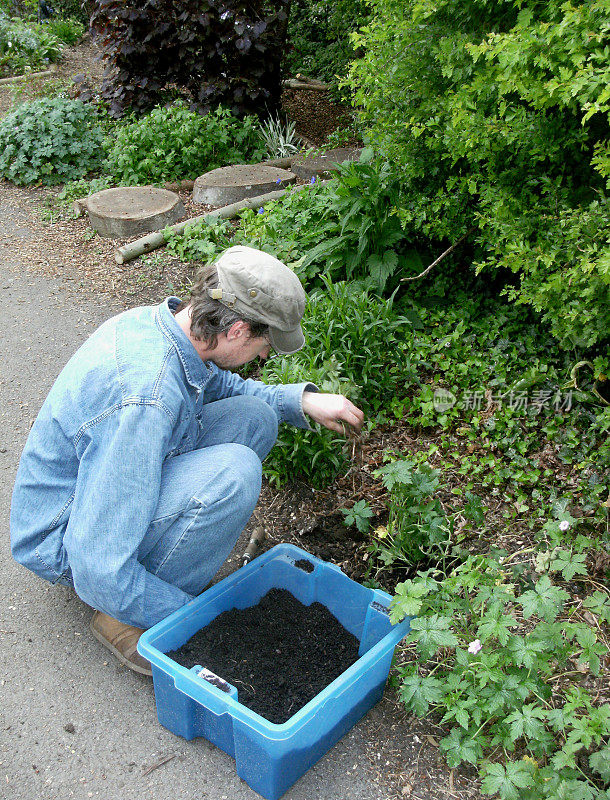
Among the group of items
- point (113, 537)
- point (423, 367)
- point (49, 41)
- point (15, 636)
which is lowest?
point (15, 636)

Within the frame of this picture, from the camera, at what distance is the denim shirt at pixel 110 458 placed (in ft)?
7.12

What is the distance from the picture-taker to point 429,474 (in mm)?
2861

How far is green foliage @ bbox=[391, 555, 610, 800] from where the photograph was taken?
1975mm

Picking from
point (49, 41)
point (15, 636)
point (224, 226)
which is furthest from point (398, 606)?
point (49, 41)

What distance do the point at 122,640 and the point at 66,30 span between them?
10.2 metres

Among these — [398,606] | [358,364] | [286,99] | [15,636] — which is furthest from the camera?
[286,99]

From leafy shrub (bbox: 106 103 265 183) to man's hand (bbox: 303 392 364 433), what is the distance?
13.6ft

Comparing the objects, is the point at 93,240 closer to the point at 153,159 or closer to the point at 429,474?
the point at 153,159

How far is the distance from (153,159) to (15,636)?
4.63 meters

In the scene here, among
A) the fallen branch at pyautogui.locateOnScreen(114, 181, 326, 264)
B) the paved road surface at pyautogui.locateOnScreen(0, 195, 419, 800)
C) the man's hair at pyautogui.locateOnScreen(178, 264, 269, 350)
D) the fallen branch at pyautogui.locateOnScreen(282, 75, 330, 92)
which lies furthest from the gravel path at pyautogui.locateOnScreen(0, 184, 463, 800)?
the fallen branch at pyautogui.locateOnScreen(282, 75, 330, 92)

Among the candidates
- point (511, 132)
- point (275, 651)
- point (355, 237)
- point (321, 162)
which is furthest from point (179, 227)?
point (275, 651)

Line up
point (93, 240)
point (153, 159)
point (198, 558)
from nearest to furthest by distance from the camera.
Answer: point (198, 558) < point (93, 240) < point (153, 159)

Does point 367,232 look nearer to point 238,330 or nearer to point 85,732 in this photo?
point 238,330

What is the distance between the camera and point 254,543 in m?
3.07
